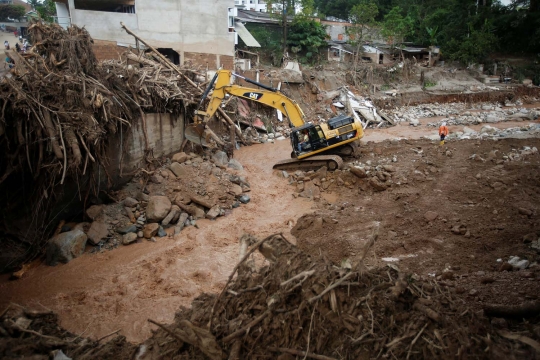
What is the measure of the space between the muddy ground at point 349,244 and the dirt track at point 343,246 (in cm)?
2

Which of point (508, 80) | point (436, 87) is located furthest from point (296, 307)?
point (508, 80)

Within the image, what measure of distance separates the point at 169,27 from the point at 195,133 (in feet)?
35.7

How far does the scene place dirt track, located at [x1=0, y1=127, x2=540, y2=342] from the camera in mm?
6262

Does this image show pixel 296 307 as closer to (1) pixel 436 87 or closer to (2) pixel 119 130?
(2) pixel 119 130

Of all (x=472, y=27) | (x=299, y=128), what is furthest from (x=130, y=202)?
(x=472, y=27)

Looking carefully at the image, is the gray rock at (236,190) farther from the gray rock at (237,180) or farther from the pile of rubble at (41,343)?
the pile of rubble at (41,343)

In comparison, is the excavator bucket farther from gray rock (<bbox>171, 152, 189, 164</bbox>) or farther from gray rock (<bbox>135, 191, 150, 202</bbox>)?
gray rock (<bbox>135, 191, 150, 202</bbox>)

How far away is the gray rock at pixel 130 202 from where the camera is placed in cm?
939

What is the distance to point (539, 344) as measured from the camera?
3.05 meters

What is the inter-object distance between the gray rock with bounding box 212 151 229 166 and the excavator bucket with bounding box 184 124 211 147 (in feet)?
2.01

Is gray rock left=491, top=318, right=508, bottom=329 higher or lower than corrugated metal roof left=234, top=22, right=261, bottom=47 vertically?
lower

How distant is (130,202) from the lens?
943 centimetres

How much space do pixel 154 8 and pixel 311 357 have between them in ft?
68.1

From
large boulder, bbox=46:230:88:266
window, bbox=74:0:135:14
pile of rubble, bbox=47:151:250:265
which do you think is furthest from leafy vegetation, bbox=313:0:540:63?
large boulder, bbox=46:230:88:266
